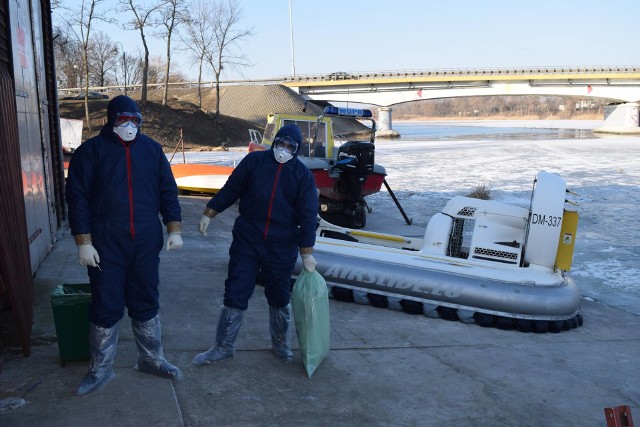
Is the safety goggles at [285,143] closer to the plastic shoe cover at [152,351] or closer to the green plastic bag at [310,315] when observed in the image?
the green plastic bag at [310,315]

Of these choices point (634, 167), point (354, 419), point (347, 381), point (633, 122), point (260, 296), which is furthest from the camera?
point (633, 122)

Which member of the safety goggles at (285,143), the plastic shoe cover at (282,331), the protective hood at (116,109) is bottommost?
the plastic shoe cover at (282,331)

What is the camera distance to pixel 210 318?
557 cm

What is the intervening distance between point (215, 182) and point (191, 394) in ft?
34.1

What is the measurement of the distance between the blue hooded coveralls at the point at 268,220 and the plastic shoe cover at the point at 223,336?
70 mm

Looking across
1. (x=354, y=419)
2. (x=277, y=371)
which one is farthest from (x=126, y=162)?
(x=354, y=419)

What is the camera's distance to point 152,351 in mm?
4180

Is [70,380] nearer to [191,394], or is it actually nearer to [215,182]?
[191,394]

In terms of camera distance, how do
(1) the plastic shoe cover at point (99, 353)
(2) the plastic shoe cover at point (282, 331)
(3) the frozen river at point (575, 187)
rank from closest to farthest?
(1) the plastic shoe cover at point (99, 353)
(2) the plastic shoe cover at point (282, 331)
(3) the frozen river at point (575, 187)

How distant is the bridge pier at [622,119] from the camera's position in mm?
51078

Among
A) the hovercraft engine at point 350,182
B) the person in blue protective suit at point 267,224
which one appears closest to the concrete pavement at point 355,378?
the person in blue protective suit at point 267,224

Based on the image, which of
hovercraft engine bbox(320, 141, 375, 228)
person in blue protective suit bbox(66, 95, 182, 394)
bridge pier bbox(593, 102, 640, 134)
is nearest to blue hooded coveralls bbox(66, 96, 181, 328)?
person in blue protective suit bbox(66, 95, 182, 394)

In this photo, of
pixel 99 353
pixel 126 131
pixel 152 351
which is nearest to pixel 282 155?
pixel 126 131

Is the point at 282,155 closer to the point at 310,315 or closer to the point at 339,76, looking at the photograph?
the point at 310,315
